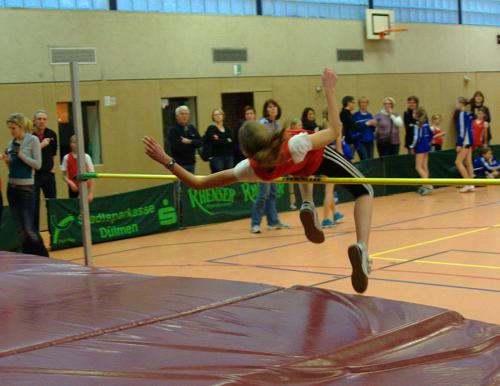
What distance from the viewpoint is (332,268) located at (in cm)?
740

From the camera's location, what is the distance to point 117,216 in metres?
10.1

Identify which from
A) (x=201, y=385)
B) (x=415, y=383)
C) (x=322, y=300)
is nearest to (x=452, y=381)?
(x=415, y=383)

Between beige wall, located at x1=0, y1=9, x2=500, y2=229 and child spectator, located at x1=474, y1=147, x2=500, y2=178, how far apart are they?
2755 millimetres

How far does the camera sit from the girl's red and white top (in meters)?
4.52

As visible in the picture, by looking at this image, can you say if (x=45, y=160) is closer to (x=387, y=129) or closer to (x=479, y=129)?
(x=387, y=129)

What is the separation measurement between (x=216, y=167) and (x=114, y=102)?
102 inches

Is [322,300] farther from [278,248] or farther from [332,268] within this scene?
[278,248]

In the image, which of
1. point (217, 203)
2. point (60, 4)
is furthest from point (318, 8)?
point (217, 203)

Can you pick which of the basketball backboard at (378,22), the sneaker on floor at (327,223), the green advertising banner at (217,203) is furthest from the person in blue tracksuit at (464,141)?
the sneaker on floor at (327,223)

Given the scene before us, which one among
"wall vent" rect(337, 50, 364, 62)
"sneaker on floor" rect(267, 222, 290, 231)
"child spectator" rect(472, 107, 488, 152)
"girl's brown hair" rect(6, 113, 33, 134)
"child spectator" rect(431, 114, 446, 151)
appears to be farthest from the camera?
"wall vent" rect(337, 50, 364, 62)

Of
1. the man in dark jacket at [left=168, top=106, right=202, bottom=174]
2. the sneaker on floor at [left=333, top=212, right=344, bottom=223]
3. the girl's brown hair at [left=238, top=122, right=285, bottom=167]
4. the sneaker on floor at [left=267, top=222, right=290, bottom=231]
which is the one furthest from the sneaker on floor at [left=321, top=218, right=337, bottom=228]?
the girl's brown hair at [left=238, top=122, right=285, bottom=167]

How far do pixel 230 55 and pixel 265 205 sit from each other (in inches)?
179

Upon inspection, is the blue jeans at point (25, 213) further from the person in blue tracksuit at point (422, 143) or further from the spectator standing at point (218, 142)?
the person in blue tracksuit at point (422, 143)

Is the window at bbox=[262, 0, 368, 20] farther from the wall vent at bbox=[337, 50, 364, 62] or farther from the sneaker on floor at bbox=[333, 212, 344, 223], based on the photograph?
the sneaker on floor at bbox=[333, 212, 344, 223]
